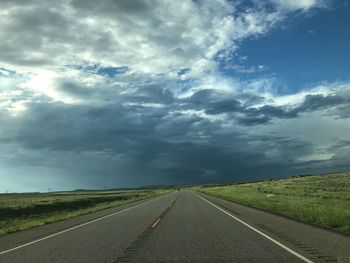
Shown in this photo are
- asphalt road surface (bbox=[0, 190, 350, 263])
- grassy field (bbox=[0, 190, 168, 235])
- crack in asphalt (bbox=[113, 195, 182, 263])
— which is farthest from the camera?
grassy field (bbox=[0, 190, 168, 235])

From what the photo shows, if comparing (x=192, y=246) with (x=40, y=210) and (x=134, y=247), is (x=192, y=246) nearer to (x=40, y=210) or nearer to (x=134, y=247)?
(x=134, y=247)

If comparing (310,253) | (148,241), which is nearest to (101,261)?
(148,241)

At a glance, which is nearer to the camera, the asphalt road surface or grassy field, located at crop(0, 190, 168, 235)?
the asphalt road surface

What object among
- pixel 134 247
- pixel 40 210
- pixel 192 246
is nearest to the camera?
pixel 192 246

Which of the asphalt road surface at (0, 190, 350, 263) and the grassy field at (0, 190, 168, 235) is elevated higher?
the grassy field at (0, 190, 168, 235)

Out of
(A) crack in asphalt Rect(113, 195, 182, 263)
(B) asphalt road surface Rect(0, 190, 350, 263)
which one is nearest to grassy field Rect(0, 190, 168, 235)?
(B) asphalt road surface Rect(0, 190, 350, 263)

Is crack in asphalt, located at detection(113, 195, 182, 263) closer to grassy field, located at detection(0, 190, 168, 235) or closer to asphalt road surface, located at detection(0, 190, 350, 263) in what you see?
asphalt road surface, located at detection(0, 190, 350, 263)

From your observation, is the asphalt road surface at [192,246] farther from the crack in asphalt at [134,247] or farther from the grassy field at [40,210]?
the grassy field at [40,210]

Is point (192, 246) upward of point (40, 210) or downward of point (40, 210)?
downward

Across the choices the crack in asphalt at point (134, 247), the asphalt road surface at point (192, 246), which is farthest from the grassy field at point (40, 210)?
the crack in asphalt at point (134, 247)

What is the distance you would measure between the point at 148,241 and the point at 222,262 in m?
4.68

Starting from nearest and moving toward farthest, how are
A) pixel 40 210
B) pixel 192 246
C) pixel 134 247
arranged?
pixel 192 246 < pixel 134 247 < pixel 40 210

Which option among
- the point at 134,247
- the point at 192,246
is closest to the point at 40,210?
the point at 134,247

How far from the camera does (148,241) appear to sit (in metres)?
14.1
